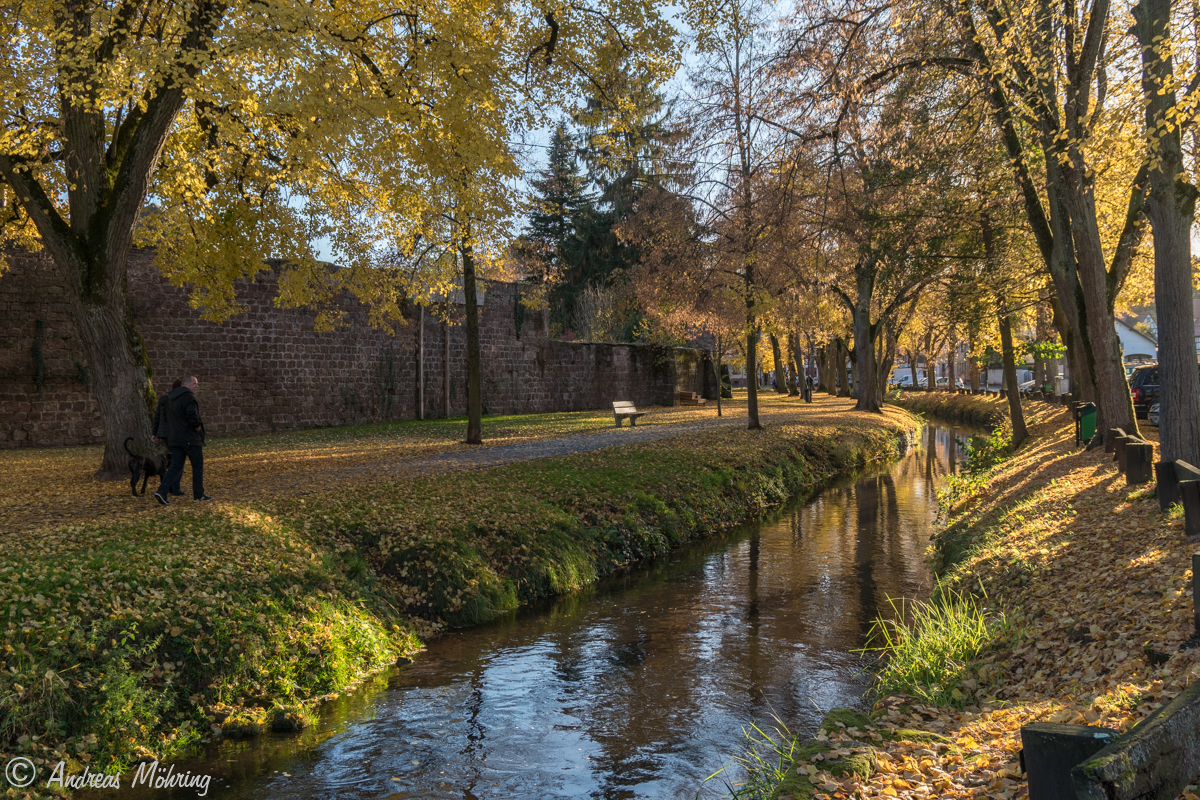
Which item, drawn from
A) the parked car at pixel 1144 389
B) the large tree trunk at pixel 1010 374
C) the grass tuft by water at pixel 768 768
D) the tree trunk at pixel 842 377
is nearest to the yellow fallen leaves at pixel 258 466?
the large tree trunk at pixel 1010 374

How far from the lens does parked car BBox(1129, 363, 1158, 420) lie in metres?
22.1

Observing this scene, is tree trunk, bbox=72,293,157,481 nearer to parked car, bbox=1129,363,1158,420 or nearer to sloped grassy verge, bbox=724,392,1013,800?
sloped grassy verge, bbox=724,392,1013,800

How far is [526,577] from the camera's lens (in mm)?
10578

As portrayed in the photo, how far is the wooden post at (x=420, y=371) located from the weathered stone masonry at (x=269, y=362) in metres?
0.11

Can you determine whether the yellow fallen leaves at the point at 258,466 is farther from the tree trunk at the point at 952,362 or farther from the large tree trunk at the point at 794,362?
the large tree trunk at the point at 794,362

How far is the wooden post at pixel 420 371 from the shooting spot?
90.9 feet

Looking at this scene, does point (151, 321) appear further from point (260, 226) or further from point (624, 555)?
point (624, 555)

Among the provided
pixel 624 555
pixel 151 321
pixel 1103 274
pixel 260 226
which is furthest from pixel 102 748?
pixel 151 321

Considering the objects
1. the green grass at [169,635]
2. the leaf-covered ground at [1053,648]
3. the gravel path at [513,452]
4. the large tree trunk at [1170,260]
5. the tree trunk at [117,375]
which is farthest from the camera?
the gravel path at [513,452]

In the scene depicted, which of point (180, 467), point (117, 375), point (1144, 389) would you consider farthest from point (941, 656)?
point (1144, 389)

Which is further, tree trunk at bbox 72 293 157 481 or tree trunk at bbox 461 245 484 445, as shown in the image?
tree trunk at bbox 461 245 484 445

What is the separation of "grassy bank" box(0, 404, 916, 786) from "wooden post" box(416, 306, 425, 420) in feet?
45.8

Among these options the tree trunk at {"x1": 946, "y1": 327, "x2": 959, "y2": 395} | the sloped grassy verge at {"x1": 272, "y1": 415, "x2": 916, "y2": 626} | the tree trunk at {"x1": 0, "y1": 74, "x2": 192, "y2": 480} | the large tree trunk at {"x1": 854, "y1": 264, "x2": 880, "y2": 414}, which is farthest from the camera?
the large tree trunk at {"x1": 854, "y1": 264, "x2": 880, "y2": 414}

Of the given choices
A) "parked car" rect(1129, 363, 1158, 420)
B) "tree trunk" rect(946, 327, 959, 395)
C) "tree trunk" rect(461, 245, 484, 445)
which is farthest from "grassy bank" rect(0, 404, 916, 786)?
"tree trunk" rect(946, 327, 959, 395)
